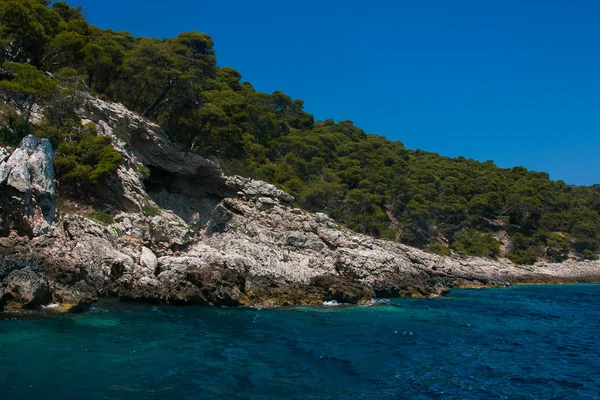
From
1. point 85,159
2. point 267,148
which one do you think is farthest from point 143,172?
point 267,148

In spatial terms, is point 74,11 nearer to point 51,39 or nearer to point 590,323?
point 51,39

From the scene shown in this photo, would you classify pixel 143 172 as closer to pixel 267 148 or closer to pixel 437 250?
pixel 267 148

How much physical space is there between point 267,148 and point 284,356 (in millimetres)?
39131

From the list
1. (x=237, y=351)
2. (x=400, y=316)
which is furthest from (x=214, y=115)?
(x=237, y=351)

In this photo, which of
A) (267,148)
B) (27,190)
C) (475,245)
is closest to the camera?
(27,190)

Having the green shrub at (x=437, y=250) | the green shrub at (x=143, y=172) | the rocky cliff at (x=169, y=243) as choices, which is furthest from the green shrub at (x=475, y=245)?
the green shrub at (x=143, y=172)

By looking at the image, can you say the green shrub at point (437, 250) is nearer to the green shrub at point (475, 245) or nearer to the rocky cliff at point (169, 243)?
the green shrub at point (475, 245)

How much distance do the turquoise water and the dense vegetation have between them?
1057cm

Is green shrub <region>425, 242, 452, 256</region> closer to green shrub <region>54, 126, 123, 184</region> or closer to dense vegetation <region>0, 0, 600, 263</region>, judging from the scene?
dense vegetation <region>0, 0, 600, 263</region>

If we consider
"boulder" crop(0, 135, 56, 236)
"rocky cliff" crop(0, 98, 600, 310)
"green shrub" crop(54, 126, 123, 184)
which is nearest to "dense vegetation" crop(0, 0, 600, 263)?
"green shrub" crop(54, 126, 123, 184)

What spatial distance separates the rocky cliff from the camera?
1551 centimetres

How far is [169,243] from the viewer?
70.5 feet

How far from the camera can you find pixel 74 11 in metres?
32.8

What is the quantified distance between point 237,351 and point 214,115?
22.0 meters
